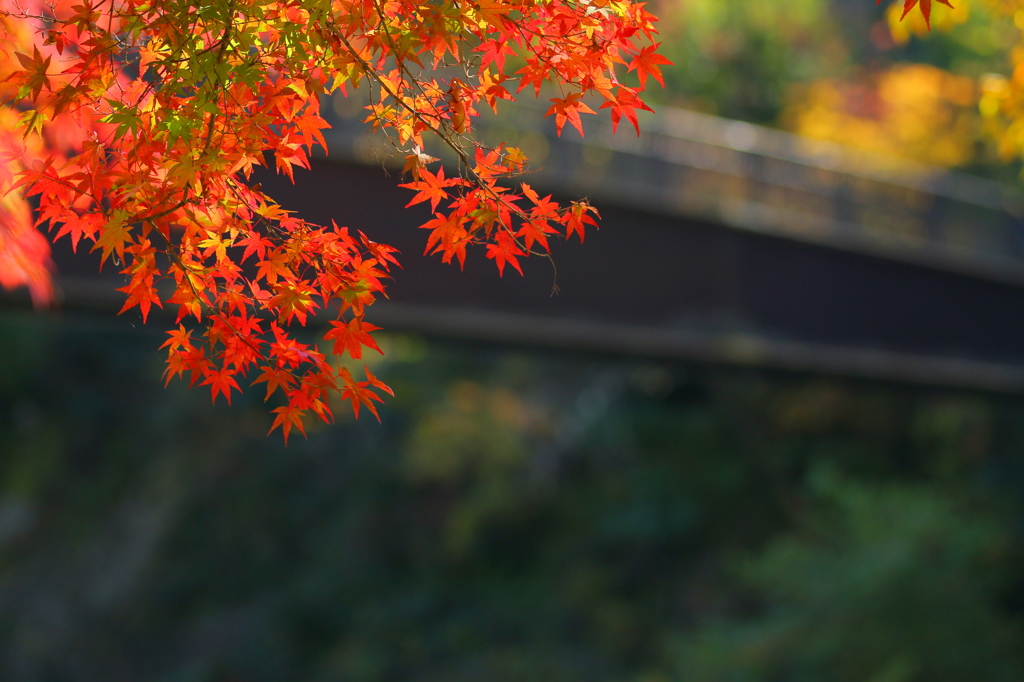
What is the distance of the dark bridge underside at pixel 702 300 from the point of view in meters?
6.86

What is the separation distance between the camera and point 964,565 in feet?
30.5

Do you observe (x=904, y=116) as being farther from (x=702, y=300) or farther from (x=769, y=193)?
(x=702, y=300)

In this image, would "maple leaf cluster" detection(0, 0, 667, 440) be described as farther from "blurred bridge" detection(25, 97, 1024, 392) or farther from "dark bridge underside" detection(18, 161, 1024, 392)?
"blurred bridge" detection(25, 97, 1024, 392)

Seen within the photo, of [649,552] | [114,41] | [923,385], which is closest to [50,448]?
[649,552]

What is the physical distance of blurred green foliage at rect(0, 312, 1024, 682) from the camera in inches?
514

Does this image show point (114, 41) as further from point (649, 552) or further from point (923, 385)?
point (649, 552)

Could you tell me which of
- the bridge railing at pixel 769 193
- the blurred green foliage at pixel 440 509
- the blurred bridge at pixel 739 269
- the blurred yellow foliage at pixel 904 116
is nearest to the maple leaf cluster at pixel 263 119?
the blurred bridge at pixel 739 269

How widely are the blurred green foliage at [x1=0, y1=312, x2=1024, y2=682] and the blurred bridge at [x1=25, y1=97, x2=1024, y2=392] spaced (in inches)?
100

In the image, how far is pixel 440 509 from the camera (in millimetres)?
16484

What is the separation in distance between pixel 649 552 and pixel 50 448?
11871mm

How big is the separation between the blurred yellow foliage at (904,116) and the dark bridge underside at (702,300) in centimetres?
760

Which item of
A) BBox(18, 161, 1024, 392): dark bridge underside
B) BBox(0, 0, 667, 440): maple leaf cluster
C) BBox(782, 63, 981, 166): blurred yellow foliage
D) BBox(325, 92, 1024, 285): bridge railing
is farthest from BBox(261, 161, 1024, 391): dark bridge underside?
BBox(782, 63, 981, 166): blurred yellow foliage

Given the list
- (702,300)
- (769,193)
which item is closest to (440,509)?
(702,300)

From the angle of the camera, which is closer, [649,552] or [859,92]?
[649,552]
